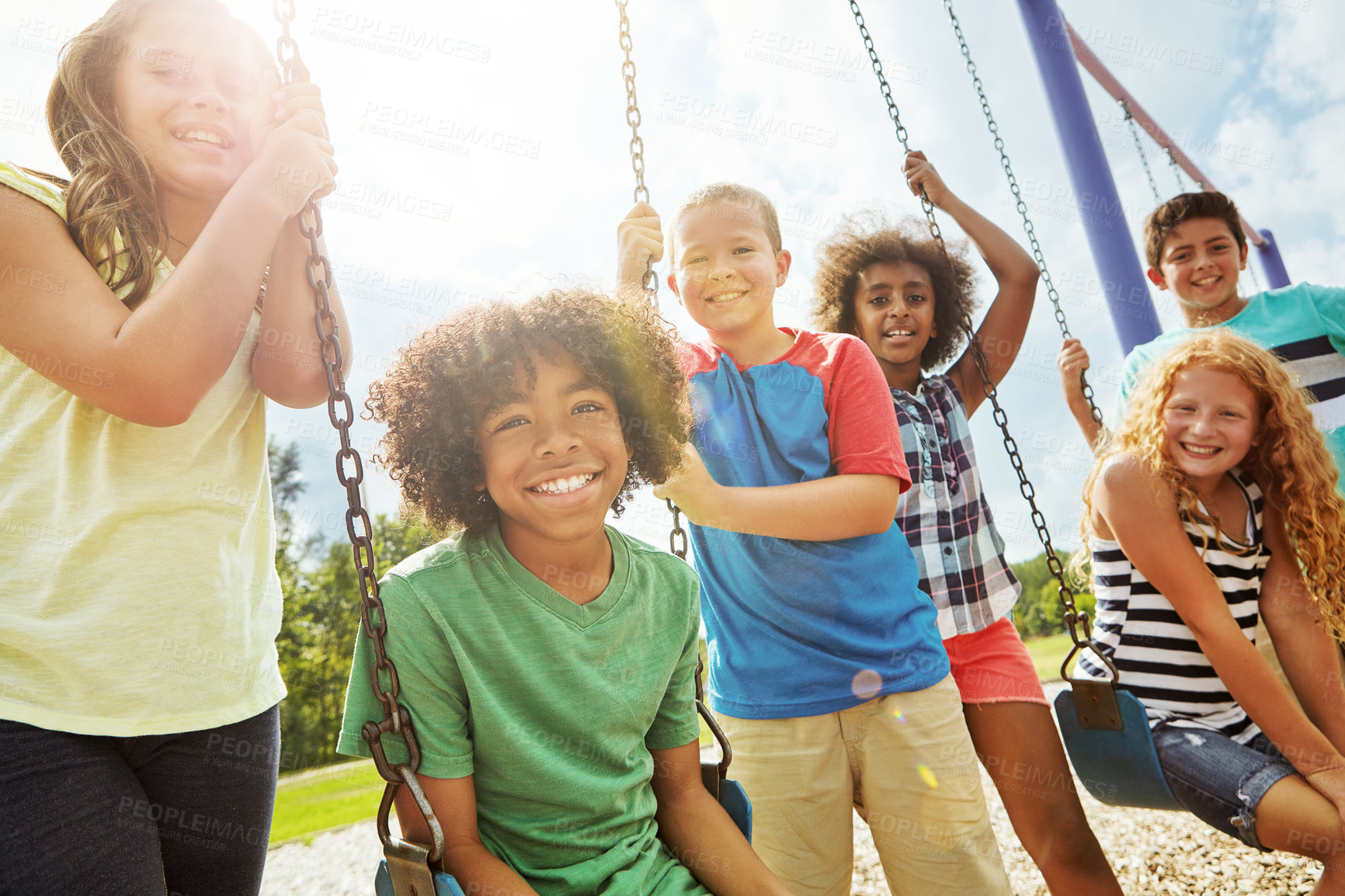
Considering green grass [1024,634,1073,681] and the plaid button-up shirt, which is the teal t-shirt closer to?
the plaid button-up shirt

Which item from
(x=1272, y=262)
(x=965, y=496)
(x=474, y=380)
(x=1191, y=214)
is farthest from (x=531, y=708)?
(x=1272, y=262)

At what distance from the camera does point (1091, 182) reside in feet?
14.5

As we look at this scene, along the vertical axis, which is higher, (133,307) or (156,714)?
(133,307)

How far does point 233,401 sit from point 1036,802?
2.28 metres

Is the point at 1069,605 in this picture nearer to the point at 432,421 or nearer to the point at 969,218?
the point at 969,218

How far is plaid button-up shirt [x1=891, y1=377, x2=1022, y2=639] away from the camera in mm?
2416

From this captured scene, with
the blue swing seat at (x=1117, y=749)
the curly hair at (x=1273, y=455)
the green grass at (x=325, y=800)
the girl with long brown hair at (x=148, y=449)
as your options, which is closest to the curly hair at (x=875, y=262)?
the curly hair at (x=1273, y=455)

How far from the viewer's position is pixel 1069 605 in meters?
2.50


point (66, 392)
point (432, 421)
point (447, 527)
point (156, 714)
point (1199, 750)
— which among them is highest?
point (66, 392)

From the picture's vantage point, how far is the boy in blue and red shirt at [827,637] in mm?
2014

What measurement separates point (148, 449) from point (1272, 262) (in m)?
15.2

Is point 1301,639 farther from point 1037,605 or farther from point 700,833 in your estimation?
point 1037,605

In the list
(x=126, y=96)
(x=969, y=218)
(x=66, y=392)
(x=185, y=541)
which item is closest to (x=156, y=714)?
(x=185, y=541)

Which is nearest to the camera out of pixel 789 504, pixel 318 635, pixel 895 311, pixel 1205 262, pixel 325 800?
pixel 789 504
